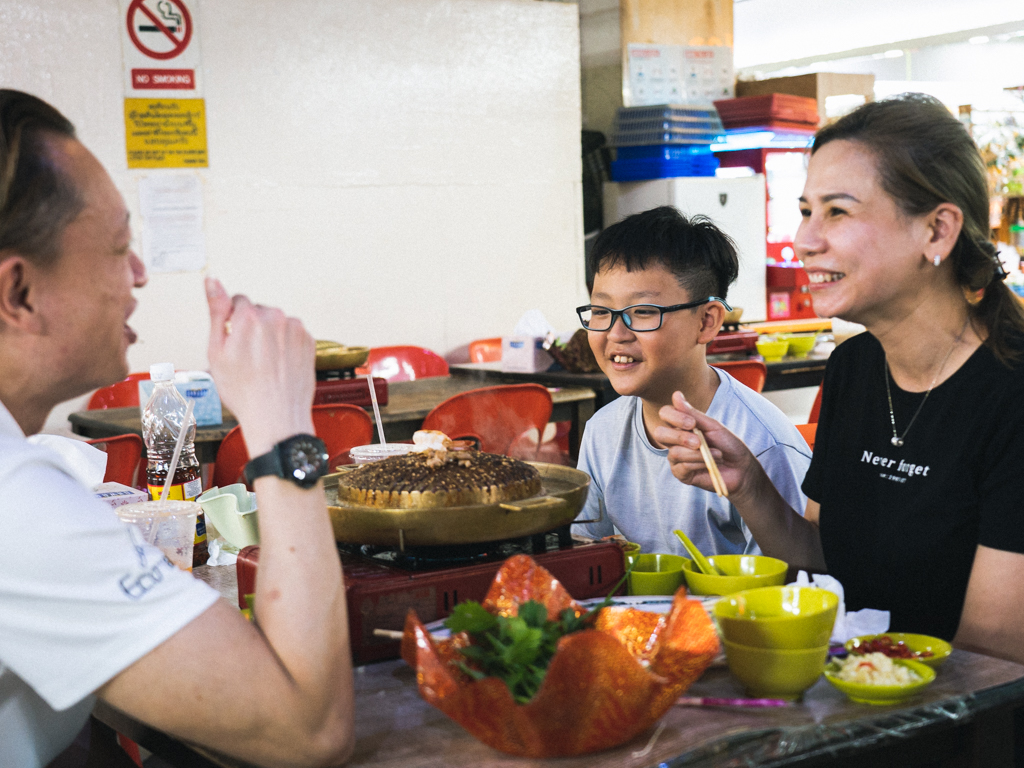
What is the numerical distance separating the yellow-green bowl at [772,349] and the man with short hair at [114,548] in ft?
13.4

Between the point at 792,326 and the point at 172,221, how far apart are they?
3924mm

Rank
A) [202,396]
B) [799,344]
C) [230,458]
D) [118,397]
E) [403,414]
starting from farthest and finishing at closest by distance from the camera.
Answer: [799,344]
[118,397]
[403,414]
[202,396]
[230,458]

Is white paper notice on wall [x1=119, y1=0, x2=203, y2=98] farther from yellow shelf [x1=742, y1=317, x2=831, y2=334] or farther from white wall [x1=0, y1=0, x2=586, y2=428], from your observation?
yellow shelf [x1=742, y1=317, x2=831, y2=334]

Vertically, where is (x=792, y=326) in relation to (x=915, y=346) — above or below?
below

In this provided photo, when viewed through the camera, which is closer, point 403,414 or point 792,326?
point 403,414

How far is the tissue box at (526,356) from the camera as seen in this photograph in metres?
4.74

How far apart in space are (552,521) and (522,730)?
1.44ft

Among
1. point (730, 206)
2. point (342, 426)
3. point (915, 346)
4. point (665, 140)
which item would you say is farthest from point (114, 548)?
point (730, 206)

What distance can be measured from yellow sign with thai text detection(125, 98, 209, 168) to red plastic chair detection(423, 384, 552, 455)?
2.27 m

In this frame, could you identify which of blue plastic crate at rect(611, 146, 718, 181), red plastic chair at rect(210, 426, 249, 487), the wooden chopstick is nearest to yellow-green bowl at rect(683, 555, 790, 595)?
the wooden chopstick

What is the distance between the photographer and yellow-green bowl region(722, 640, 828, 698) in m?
1.14

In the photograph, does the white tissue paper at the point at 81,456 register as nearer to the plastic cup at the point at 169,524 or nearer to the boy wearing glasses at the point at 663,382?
the plastic cup at the point at 169,524

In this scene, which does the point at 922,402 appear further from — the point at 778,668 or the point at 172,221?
the point at 172,221

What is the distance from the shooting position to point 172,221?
508cm
